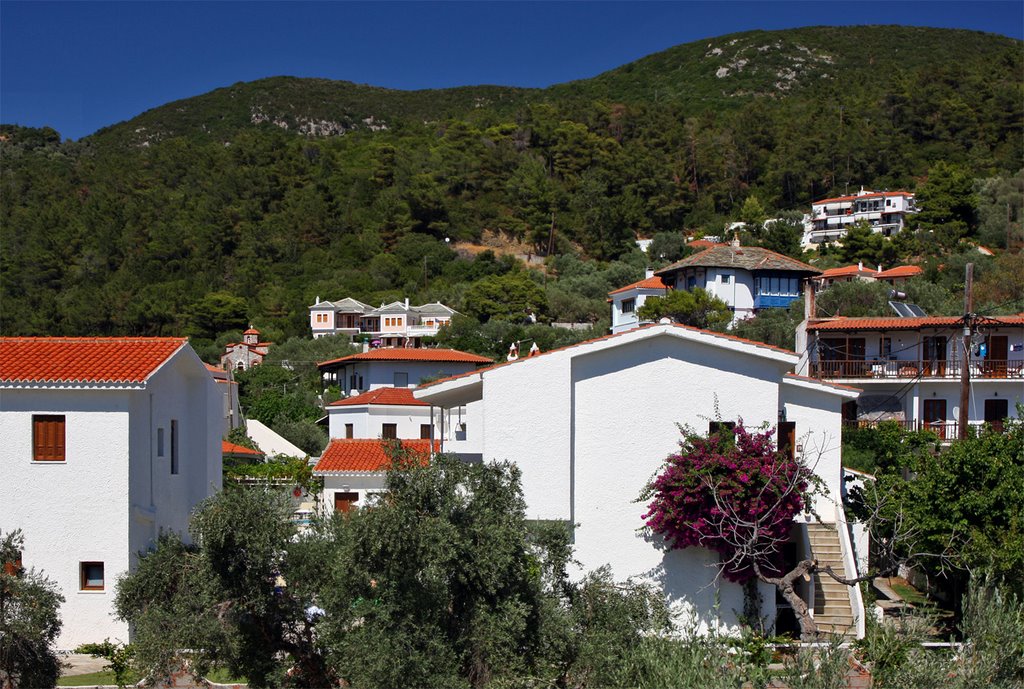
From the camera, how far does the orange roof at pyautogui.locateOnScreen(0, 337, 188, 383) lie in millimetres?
22172

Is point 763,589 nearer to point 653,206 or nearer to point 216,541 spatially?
point 216,541

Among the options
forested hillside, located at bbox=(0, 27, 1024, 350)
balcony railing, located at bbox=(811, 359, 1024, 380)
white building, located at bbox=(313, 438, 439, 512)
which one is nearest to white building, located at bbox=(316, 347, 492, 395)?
balcony railing, located at bbox=(811, 359, 1024, 380)

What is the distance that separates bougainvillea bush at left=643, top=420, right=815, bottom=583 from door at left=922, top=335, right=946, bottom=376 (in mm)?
22765

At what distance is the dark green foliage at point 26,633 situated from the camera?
1616cm

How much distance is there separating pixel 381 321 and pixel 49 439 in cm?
7214

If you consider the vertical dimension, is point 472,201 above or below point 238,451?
above

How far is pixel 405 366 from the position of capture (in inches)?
2382

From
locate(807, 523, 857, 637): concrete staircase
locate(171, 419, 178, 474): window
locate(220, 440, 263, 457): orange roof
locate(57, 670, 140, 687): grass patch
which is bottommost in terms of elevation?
locate(57, 670, 140, 687): grass patch

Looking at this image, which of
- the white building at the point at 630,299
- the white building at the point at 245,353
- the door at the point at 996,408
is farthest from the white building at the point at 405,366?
the door at the point at 996,408

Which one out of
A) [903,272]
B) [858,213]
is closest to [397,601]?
[903,272]

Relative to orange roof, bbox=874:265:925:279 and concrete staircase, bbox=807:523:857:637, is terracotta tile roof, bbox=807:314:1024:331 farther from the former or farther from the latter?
orange roof, bbox=874:265:925:279

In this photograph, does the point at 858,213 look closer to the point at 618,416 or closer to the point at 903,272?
the point at 903,272

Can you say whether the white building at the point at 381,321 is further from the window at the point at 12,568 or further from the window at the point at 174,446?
the window at the point at 12,568

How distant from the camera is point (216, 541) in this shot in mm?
15461
